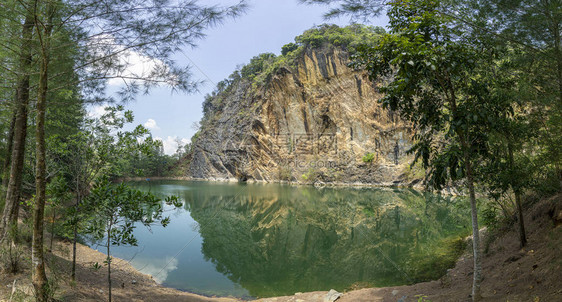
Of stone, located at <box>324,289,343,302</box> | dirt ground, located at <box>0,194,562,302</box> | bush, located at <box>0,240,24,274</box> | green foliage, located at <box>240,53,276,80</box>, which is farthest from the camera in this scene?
green foliage, located at <box>240,53,276,80</box>

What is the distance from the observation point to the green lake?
298 inches

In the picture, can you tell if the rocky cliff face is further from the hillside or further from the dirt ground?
the dirt ground

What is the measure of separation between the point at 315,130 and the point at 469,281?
39085 mm

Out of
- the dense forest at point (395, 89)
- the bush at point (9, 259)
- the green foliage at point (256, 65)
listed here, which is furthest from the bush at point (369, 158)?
the bush at point (9, 259)

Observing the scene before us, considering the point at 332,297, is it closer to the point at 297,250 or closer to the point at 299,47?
the point at 297,250

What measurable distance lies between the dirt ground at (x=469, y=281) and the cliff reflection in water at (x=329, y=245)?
3.79 ft

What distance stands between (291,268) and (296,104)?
124ft

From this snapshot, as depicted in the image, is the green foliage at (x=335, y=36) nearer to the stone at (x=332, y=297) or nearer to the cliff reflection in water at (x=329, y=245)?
the cliff reflection in water at (x=329, y=245)

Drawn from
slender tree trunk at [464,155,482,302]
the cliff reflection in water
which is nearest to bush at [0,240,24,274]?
the cliff reflection in water

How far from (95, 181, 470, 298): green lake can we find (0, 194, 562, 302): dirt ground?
976mm

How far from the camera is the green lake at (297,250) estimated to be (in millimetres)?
7559

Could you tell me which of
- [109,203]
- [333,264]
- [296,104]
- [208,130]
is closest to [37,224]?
[109,203]

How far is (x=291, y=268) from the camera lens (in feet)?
28.5

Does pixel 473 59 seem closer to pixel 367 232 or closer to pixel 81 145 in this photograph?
pixel 81 145
